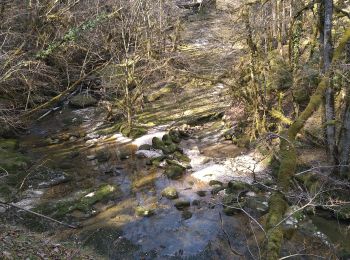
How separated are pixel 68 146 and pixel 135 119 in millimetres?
4634

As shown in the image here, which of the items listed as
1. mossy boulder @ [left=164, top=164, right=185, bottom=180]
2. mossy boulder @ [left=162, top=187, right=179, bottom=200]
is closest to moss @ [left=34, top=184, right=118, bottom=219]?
mossy boulder @ [left=162, top=187, right=179, bottom=200]

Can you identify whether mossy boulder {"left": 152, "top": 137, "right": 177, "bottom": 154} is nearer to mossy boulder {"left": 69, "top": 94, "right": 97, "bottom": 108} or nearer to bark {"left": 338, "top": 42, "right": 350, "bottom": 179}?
bark {"left": 338, "top": 42, "right": 350, "bottom": 179}

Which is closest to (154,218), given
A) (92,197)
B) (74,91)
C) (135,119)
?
(92,197)

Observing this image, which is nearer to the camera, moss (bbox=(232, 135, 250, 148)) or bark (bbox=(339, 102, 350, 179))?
bark (bbox=(339, 102, 350, 179))

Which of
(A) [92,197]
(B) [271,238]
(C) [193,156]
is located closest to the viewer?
(B) [271,238]

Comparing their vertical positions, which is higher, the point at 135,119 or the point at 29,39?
the point at 29,39

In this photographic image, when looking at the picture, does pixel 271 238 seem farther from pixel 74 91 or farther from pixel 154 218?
pixel 74 91

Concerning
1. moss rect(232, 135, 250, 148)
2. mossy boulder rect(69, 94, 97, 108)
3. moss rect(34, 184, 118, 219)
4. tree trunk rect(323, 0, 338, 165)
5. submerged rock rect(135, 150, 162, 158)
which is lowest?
moss rect(232, 135, 250, 148)

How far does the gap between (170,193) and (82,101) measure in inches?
520

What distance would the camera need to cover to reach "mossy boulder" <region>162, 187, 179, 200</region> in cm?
1391

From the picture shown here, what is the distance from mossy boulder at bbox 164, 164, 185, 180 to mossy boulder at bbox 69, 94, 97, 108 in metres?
11.0

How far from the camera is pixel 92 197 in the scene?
45.6ft

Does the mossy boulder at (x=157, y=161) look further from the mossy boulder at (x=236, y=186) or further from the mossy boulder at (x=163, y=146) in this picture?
the mossy boulder at (x=236, y=186)

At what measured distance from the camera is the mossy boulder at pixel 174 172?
50.9 feet
